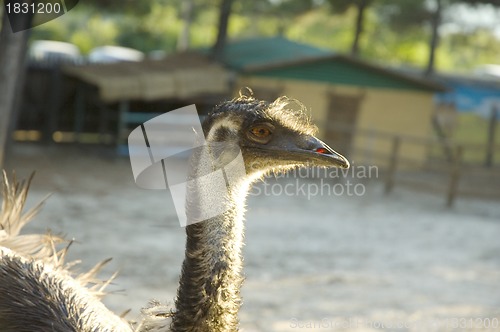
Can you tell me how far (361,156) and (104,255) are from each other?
10.2 m

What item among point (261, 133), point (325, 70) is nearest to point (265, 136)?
point (261, 133)

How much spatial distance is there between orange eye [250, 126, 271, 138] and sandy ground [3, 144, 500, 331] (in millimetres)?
1361

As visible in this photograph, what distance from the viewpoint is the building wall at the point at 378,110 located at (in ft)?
57.2

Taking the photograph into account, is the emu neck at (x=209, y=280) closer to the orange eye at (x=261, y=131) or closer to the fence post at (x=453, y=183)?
the orange eye at (x=261, y=131)

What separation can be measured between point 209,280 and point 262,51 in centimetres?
1773

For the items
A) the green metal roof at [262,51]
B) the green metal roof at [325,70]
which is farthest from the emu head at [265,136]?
the green metal roof at [262,51]

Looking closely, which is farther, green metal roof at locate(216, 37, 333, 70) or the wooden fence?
green metal roof at locate(216, 37, 333, 70)

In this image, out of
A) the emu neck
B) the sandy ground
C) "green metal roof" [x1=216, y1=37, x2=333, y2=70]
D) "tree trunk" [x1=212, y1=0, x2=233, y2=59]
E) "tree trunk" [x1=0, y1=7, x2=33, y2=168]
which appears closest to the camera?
the emu neck

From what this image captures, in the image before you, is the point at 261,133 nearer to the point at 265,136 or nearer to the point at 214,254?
the point at 265,136

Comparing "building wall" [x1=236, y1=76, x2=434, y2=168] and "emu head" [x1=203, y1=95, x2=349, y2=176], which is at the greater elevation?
"emu head" [x1=203, y1=95, x2=349, y2=176]

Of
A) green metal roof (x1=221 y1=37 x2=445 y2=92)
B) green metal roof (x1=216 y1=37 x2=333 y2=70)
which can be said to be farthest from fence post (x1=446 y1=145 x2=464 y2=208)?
green metal roof (x1=216 y1=37 x2=333 y2=70)

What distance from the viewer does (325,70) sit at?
17609 mm

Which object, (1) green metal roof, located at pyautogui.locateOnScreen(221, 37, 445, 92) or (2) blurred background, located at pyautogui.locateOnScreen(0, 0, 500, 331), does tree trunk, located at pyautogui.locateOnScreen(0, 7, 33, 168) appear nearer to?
(2) blurred background, located at pyautogui.locateOnScreen(0, 0, 500, 331)

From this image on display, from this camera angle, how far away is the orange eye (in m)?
2.73
